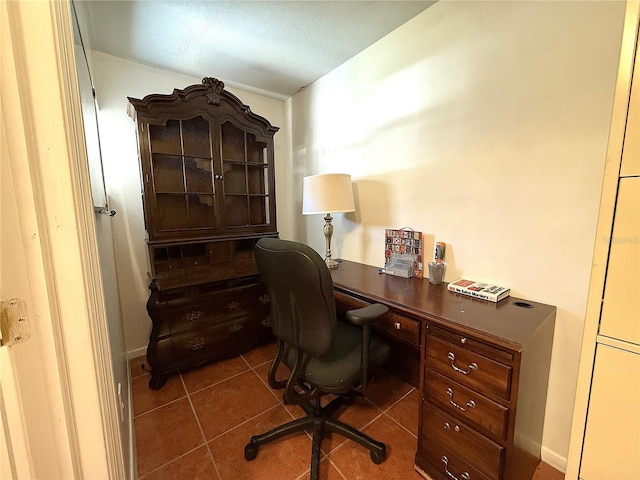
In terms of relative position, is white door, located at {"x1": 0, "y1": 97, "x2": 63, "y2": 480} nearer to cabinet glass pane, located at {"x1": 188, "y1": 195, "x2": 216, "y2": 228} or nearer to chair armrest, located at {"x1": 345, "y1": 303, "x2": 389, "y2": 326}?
chair armrest, located at {"x1": 345, "y1": 303, "x2": 389, "y2": 326}

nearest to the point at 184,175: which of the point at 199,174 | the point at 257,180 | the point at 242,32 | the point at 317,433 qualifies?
the point at 199,174

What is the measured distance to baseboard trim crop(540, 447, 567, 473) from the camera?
1222mm

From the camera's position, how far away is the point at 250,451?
1.29 metres

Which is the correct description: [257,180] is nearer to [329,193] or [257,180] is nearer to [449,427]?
[329,193]

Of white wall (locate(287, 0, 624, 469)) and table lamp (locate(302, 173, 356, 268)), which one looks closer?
white wall (locate(287, 0, 624, 469))

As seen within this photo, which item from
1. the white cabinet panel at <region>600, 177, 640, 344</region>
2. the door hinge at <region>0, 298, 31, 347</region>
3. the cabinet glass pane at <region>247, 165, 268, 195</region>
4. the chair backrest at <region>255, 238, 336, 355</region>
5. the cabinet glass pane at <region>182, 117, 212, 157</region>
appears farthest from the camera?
the cabinet glass pane at <region>247, 165, 268, 195</region>

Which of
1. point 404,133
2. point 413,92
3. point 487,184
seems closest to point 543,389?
point 487,184

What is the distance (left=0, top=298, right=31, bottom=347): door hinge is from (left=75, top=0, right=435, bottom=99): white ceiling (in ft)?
5.70

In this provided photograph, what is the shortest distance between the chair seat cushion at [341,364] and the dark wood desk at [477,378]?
0.42 feet

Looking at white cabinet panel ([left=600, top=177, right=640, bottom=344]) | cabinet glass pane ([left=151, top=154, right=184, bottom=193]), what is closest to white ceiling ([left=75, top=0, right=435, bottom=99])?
cabinet glass pane ([left=151, top=154, right=184, bottom=193])

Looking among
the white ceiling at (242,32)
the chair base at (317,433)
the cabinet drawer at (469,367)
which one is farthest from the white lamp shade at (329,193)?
the chair base at (317,433)

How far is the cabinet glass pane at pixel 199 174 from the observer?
2023 millimetres

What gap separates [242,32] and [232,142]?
2.50 ft

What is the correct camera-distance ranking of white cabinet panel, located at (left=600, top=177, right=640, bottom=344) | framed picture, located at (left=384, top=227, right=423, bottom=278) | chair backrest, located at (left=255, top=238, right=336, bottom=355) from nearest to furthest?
1. white cabinet panel, located at (left=600, top=177, right=640, bottom=344)
2. chair backrest, located at (left=255, top=238, right=336, bottom=355)
3. framed picture, located at (left=384, top=227, right=423, bottom=278)
